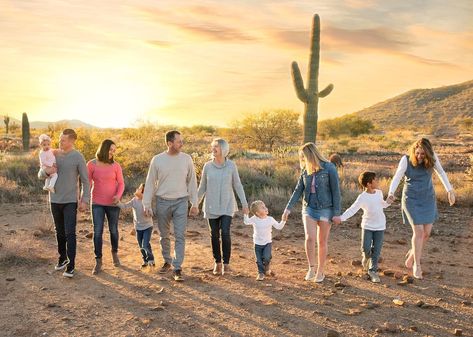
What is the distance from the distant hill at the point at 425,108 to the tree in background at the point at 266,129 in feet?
130

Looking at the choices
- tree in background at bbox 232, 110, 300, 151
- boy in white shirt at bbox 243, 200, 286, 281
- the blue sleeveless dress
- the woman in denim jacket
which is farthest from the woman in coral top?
tree in background at bbox 232, 110, 300, 151

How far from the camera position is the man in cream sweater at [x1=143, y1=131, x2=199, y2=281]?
23.4 feet

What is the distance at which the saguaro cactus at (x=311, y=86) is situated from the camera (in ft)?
66.0

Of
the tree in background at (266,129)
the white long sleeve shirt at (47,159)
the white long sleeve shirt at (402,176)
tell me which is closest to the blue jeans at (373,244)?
the white long sleeve shirt at (402,176)

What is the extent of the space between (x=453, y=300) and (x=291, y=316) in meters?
2.11

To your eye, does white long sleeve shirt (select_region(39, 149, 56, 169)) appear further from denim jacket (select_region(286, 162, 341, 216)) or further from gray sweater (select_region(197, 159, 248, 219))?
denim jacket (select_region(286, 162, 341, 216))

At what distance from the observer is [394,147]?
36.4 m

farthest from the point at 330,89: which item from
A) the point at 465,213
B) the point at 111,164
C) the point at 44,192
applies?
the point at 111,164

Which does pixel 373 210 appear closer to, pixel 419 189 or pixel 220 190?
pixel 419 189

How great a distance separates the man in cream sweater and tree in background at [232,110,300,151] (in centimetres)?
2690

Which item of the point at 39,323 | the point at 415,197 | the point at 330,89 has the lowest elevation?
the point at 39,323

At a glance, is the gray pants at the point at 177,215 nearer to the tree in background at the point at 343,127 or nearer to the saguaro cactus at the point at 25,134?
the saguaro cactus at the point at 25,134

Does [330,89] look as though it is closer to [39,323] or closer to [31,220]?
[31,220]

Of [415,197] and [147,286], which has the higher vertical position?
[415,197]
